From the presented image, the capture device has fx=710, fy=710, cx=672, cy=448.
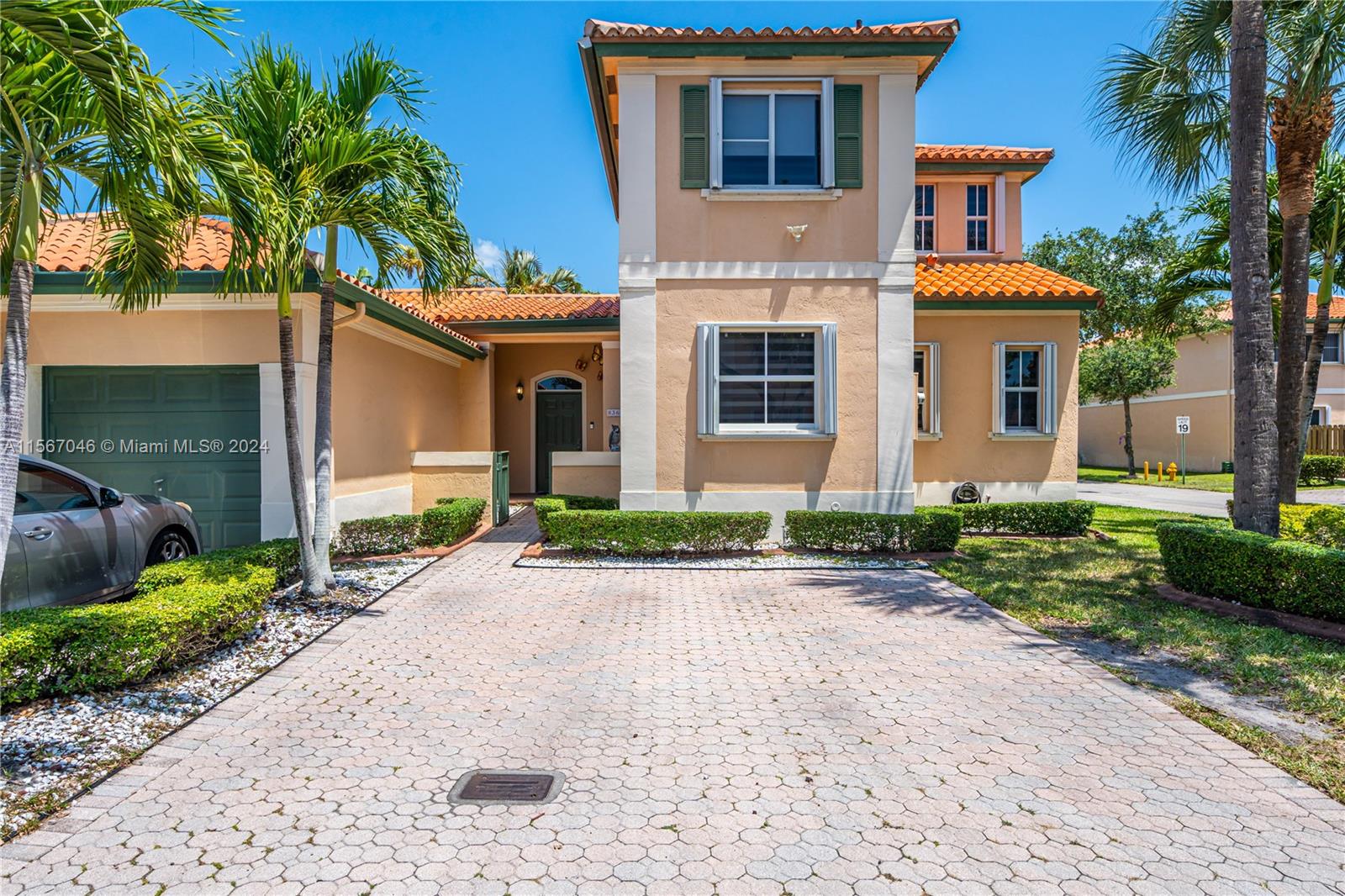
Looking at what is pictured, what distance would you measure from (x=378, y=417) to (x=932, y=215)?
1179 cm

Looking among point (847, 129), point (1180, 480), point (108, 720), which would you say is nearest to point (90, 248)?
point (108, 720)

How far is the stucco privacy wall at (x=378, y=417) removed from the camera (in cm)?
989

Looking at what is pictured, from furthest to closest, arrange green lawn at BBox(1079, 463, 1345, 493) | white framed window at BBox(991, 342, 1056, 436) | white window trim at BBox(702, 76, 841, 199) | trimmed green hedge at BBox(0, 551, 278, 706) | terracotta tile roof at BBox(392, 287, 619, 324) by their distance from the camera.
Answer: green lawn at BBox(1079, 463, 1345, 493) < terracotta tile roof at BBox(392, 287, 619, 324) < white framed window at BBox(991, 342, 1056, 436) < white window trim at BBox(702, 76, 841, 199) < trimmed green hedge at BBox(0, 551, 278, 706)

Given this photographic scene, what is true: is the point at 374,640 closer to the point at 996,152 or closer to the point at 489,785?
the point at 489,785

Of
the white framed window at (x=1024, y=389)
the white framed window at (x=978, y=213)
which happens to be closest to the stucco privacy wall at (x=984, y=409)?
the white framed window at (x=1024, y=389)

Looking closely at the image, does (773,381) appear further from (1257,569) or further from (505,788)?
(505,788)

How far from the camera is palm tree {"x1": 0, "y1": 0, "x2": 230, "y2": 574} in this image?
3418 millimetres

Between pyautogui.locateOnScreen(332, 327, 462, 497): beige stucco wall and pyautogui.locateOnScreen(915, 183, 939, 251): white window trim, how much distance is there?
34.6ft

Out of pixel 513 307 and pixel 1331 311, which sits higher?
pixel 1331 311

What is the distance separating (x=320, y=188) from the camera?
6453mm

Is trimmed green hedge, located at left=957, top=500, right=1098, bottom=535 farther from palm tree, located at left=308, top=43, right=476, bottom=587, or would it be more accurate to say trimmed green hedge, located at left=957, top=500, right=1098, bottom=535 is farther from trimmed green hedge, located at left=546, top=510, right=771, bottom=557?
palm tree, located at left=308, top=43, right=476, bottom=587

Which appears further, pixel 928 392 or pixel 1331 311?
pixel 1331 311

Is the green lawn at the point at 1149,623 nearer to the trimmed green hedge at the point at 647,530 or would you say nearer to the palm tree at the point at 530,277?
the trimmed green hedge at the point at 647,530

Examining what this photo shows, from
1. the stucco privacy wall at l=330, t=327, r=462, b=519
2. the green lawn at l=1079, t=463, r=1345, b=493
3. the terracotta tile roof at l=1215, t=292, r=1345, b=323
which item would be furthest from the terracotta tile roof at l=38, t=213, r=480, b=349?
the terracotta tile roof at l=1215, t=292, r=1345, b=323
